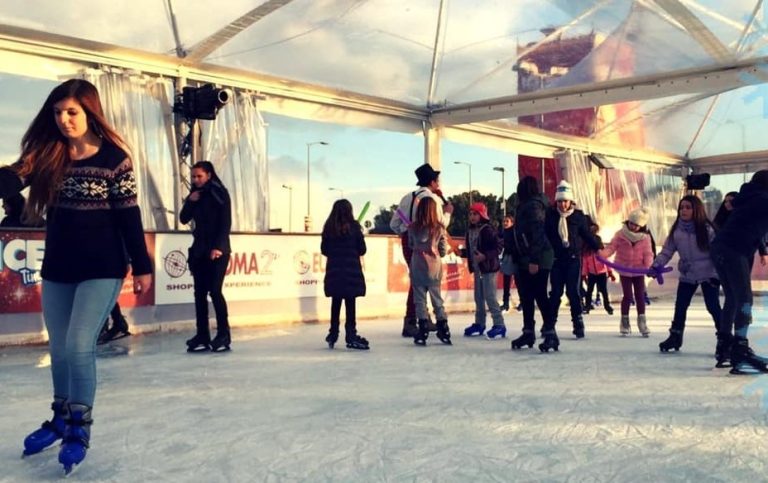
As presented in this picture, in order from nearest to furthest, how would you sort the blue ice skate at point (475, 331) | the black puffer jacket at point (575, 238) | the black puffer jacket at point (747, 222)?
the black puffer jacket at point (747, 222) < the black puffer jacket at point (575, 238) < the blue ice skate at point (475, 331)

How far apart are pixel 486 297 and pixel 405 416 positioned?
3.60 meters

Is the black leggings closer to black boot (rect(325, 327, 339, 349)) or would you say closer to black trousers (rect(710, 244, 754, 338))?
black boot (rect(325, 327, 339, 349))

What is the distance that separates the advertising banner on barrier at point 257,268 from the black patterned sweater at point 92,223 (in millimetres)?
5135

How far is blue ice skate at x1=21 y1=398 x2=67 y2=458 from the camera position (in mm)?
2657

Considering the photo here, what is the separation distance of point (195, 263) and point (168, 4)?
373 centimetres

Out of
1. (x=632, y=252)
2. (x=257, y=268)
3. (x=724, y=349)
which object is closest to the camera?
(x=724, y=349)

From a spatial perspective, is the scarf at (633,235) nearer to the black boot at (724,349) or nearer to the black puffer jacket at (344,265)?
the black boot at (724,349)

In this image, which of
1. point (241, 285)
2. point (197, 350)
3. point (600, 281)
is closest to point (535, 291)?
point (197, 350)

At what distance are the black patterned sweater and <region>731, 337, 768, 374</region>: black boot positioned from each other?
3800 mm

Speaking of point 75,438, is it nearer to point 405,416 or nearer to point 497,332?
point 405,416

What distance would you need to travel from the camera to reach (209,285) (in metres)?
5.80

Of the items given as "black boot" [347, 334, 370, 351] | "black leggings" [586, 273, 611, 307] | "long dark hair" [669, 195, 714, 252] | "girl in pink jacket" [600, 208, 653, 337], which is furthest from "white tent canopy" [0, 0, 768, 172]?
"black boot" [347, 334, 370, 351]

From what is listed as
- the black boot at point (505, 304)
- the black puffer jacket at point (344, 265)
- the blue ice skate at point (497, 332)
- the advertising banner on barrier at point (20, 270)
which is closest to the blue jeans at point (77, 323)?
the black puffer jacket at point (344, 265)

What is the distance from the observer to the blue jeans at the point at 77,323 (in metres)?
2.52
